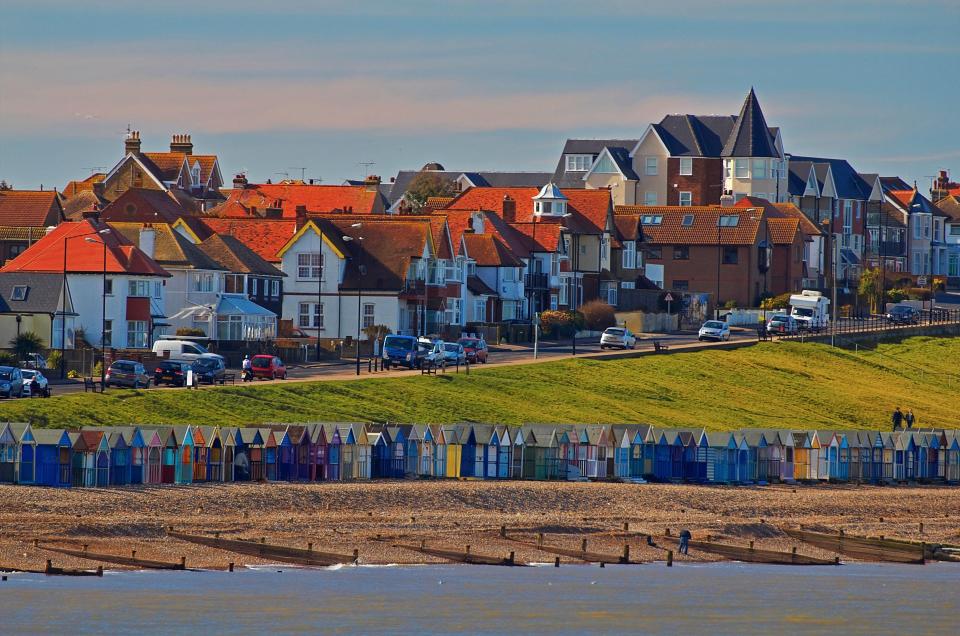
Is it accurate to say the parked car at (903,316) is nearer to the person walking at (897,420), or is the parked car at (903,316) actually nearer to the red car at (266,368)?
the person walking at (897,420)

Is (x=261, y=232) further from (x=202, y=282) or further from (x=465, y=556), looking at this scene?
(x=465, y=556)

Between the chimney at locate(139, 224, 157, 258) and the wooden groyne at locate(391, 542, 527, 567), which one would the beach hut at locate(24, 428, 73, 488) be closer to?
the wooden groyne at locate(391, 542, 527, 567)

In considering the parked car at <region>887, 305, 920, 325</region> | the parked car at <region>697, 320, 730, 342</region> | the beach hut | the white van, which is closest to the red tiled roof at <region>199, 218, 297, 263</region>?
the parked car at <region>697, 320, 730, 342</region>

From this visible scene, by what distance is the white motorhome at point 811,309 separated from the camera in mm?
125387

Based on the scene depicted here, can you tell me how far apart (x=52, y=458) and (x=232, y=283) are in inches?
1864

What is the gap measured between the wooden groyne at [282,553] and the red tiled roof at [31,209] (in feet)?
255

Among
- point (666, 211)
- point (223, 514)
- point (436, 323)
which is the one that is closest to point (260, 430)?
point (223, 514)

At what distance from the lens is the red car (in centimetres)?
8319

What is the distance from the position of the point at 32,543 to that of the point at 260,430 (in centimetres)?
1535

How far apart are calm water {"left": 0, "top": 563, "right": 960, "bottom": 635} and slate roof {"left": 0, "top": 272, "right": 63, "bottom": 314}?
43.0m

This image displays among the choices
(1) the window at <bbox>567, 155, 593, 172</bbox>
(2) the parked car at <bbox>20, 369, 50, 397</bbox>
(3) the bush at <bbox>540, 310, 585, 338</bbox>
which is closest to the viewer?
(2) the parked car at <bbox>20, 369, 50, 397</bbox>

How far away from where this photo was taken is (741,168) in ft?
540

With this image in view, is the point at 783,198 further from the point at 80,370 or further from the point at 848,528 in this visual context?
the point at 848,528

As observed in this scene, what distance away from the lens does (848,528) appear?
212 feet
